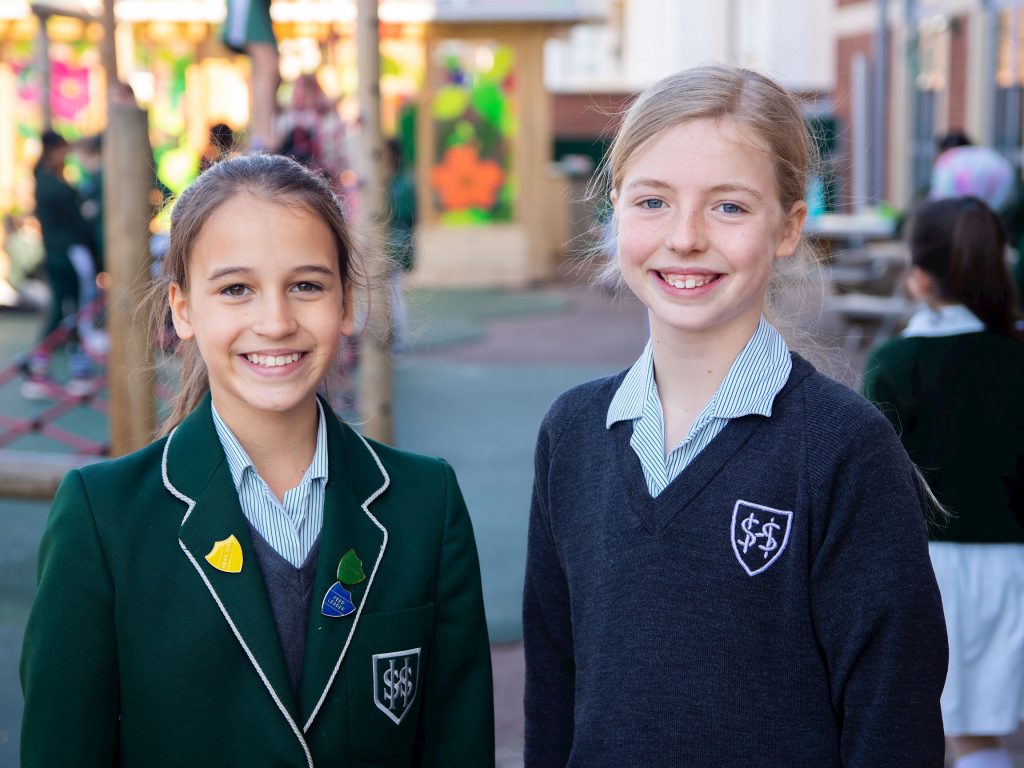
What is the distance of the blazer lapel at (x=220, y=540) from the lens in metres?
1.77

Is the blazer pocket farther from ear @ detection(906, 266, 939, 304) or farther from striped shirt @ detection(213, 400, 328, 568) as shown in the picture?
ear @ detection(906, 266, 939, 304)

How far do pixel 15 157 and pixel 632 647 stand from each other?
615 inches

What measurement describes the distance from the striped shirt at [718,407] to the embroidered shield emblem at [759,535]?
13 cm

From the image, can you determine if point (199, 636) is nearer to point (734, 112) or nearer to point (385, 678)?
point (385, 678)

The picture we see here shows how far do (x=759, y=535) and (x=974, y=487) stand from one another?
1549mm

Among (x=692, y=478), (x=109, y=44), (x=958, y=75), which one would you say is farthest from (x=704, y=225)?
(x=958, y=75)

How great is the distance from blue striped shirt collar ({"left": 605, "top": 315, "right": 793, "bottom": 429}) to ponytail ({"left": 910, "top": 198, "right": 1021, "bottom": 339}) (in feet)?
4.90

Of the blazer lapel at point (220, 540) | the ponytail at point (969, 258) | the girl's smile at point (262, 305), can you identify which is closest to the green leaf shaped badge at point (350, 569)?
the blazer lapel at point (220, 540)

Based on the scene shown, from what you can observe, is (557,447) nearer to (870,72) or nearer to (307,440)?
(307,440)

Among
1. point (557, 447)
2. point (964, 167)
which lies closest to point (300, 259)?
point (557, 447)

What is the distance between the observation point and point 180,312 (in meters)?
2.01

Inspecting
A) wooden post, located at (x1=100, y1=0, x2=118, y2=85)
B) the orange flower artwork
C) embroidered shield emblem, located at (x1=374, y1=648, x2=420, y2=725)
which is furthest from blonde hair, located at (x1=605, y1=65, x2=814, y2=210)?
the orange flower artwork

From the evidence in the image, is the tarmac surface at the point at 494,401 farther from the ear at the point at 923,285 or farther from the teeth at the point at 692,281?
the teeth at the point at 692,281

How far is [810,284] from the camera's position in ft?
7.17
